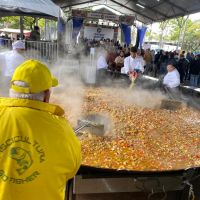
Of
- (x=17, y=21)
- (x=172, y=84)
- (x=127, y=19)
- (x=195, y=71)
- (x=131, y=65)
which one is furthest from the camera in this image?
(x=17, y=21)

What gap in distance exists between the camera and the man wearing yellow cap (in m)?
1.96

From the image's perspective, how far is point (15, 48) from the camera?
6.95 meters

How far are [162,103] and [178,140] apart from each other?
2.39m

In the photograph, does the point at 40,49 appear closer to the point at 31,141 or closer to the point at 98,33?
the point at 31,141

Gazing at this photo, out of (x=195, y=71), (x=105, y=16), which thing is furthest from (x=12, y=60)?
(x=195, y=71)

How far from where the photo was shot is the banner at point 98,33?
25.9 meters

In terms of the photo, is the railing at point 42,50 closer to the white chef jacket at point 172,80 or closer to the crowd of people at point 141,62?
the crowd of people at point 141,62

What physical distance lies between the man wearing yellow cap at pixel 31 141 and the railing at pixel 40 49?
8757 mm

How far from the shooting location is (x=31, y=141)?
1970 millimetres

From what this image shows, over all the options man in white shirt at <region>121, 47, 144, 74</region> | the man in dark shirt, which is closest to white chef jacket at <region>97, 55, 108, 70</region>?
man in white shirt at <region>121, 47, 144, 74</region>

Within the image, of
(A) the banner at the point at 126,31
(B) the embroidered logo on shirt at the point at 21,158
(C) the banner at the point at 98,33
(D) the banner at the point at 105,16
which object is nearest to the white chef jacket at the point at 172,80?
(D) the banner at the point at 105,16

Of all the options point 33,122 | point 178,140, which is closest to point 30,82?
point 33,122

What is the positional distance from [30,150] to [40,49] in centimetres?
967

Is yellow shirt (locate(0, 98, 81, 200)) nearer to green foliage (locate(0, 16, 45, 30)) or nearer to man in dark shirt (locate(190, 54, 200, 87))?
man in dark shirt (locate(190, 54, 200, 87))
